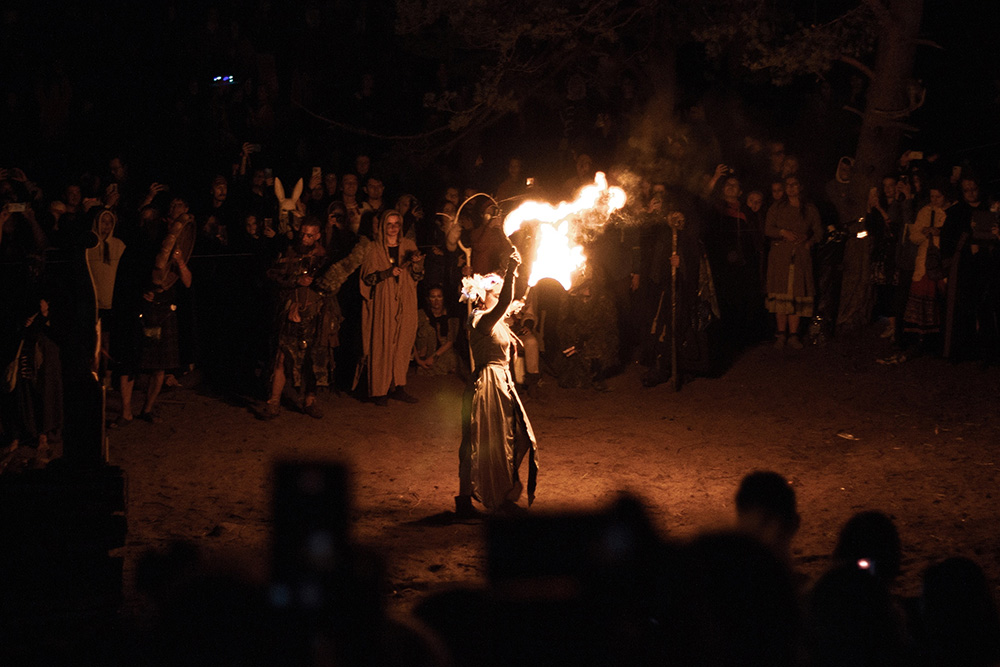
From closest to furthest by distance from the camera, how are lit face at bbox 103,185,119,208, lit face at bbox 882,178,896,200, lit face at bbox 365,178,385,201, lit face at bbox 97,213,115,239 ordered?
lit face at bbox 97,213,115,239
lit face at bbox 103,185,119,208
lit face at bbox 365,178,385,201
lit face at bbox 882,178,896,200

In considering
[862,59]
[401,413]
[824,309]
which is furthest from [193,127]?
[862,59]

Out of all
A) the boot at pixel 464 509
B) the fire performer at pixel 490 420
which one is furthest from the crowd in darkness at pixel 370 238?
the boot at pixel 464 509

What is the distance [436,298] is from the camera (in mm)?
12141

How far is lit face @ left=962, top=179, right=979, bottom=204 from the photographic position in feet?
35.7

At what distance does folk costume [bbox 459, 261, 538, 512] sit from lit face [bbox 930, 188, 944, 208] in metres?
6.18

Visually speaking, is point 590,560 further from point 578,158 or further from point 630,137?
point 630,137

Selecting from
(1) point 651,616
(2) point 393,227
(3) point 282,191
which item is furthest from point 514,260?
(3) point 282,191

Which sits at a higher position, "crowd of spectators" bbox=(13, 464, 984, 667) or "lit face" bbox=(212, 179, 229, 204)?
"lit face" bbox=(212, 179, 229, 204)

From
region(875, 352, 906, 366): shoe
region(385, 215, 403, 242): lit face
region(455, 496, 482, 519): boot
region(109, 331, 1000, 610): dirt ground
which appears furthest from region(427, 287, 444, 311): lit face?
region(875, 352, 906, 366): shoe

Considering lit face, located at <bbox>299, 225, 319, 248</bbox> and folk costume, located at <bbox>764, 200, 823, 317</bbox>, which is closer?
lit face, located at <bbox>299, 225, 319, 248</bbox>

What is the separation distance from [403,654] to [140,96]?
11.0m

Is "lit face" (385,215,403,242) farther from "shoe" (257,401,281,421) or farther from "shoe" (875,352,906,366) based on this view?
"shoe" (875,352,906,366)

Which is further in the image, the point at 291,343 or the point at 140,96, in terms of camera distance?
the point at 140,96

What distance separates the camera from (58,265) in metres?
10.7
